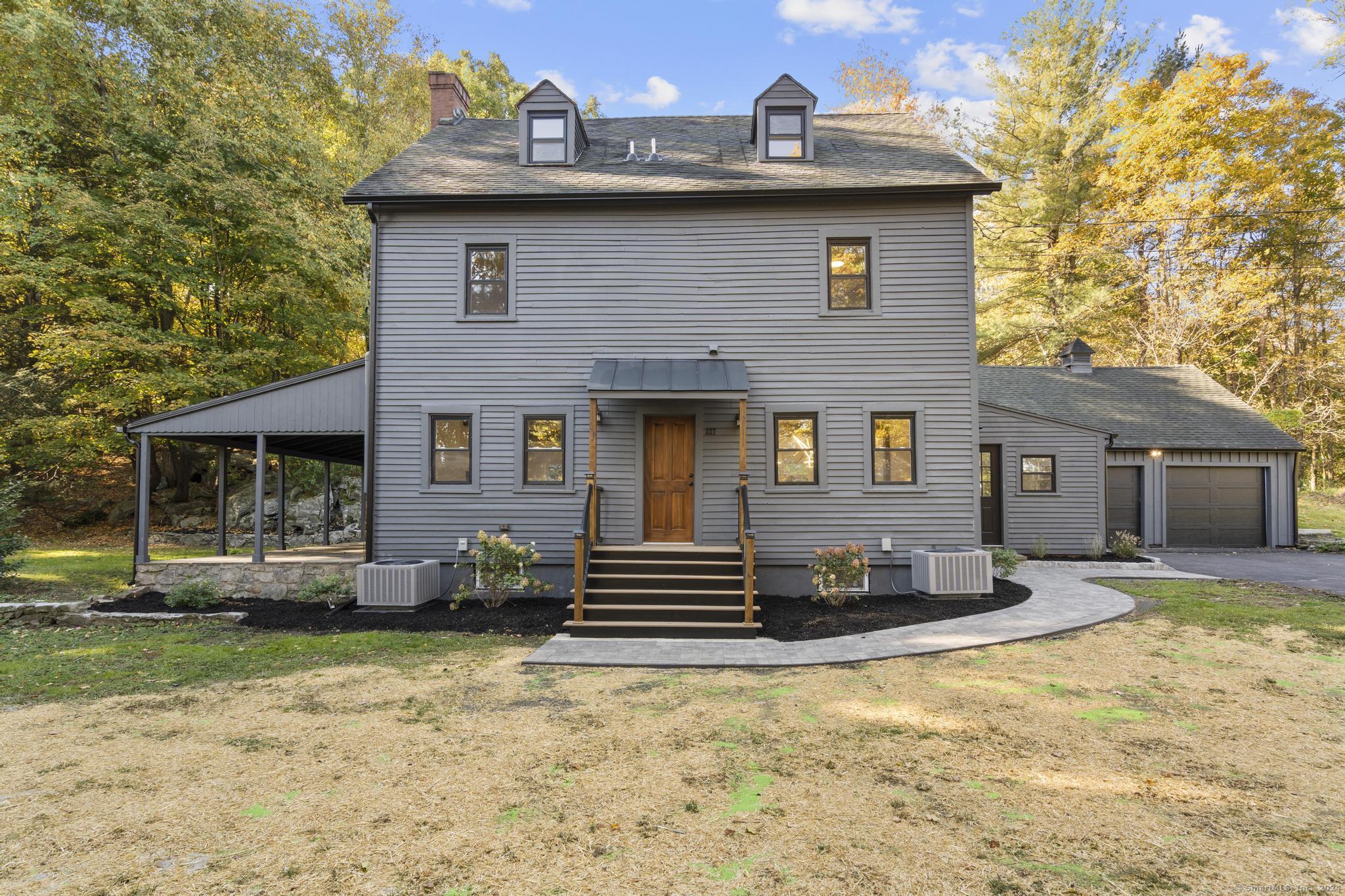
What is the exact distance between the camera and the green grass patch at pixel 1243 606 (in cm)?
783

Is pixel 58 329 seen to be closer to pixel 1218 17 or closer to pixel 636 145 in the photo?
pixel 636 145

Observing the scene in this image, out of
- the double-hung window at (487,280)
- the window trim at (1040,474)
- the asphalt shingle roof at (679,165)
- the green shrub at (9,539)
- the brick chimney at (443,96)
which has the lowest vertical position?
the green shrub at (9,539)

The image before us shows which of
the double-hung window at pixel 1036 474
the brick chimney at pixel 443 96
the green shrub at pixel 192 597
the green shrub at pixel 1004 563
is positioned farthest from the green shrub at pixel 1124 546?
the green shrub at pixel 192 597

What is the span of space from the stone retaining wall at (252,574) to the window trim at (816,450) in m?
7.25

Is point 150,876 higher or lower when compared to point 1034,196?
lower

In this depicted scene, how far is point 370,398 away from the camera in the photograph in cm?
1020

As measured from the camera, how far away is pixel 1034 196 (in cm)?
2425

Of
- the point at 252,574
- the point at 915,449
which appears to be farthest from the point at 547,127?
the point at 252,574

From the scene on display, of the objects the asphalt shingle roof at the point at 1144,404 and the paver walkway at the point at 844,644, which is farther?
the asphalt shingle roof at the point at 1144,404

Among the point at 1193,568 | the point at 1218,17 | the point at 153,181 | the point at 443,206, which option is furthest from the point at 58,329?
the point at 1218,17

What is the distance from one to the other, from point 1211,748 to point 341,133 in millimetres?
27094

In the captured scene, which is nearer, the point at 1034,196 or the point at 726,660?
the point at 726,660

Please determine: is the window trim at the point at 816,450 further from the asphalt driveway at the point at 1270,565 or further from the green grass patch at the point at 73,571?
the green grass patch at the point at 73,571

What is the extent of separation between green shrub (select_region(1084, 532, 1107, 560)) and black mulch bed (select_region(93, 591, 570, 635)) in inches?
490
